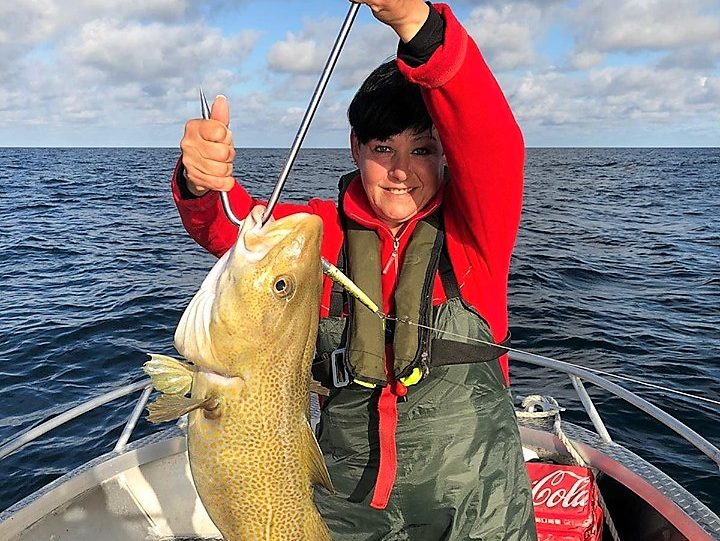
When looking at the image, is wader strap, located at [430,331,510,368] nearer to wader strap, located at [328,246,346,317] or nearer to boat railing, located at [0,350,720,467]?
wader strap, located at [328,246,346,317]

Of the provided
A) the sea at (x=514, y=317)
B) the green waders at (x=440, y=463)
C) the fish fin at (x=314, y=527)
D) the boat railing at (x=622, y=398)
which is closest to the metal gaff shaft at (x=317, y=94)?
the sea at (x=514, y=317)

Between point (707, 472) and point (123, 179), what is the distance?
48865 millimetres

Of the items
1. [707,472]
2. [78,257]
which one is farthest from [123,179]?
[707,472]

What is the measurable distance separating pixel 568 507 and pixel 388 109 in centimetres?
294

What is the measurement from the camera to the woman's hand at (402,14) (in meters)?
2.08

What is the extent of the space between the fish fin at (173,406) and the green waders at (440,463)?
748mm

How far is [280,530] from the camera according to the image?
8.43 ft

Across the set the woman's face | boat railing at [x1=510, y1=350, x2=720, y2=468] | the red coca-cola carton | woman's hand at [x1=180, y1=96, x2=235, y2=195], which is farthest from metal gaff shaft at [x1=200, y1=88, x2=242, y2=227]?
the red coca-cola carton

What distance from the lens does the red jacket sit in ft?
7.27

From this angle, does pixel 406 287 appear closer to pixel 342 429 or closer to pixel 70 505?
pixel 342 429

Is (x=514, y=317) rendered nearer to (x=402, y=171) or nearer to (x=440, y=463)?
(x=440, y=463)

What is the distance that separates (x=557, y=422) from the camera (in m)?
4.84

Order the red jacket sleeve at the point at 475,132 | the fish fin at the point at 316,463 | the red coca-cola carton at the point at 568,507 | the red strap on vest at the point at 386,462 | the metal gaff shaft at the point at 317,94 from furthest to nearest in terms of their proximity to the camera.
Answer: the red coca-cola carton at the point at 568,507 < the red strap on vest at the point at 386,462 < the fish fin at the point at 316,463 < the red jacket sleeve at the point at 475,132 < the metal gaff shaft at the point at 317,94

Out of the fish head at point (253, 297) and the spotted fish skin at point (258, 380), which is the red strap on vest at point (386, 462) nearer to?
the spotted fish skin at point (258, 380)
